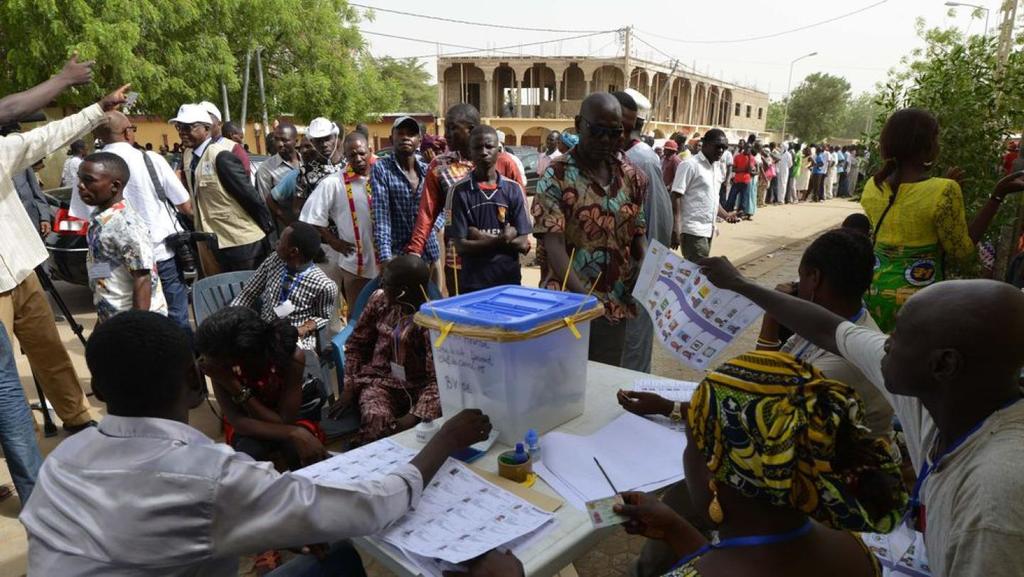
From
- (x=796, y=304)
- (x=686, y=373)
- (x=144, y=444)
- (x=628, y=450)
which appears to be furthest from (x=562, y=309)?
(x=686, y=373)

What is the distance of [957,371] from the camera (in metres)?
1.20

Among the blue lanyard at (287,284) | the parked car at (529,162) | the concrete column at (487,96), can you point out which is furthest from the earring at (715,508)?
the concrete column at (487,96)

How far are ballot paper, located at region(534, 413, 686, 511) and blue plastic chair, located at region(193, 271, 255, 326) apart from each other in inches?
100

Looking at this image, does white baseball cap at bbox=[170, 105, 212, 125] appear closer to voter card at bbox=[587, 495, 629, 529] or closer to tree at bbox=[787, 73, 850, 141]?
voter card at bbox=[587, 495, 629, 529]

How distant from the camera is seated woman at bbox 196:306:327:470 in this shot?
243 centimetres

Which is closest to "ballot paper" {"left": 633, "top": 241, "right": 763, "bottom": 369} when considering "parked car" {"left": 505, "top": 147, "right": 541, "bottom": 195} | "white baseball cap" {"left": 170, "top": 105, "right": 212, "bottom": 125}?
"white baseball cap" {"left": 170, "top": 105, "right": 212, "bottom": 125}

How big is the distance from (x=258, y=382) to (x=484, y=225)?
1.56m

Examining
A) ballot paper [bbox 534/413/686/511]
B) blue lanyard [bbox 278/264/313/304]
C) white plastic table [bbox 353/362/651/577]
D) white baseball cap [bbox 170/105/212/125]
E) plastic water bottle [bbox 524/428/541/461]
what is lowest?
white plastic table [bbox 353/362/651/577]

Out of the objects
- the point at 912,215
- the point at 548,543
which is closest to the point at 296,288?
the point at 548,543

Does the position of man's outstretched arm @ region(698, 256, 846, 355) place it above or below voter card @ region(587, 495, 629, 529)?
above

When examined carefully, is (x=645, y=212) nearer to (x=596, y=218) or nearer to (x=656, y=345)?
(x=596, y=218)

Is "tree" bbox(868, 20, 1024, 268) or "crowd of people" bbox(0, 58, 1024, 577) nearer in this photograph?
"crowd of people" bbox(0, 58, 1024, 577)

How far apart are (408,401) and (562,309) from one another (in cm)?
127

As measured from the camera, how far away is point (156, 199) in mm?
4215
